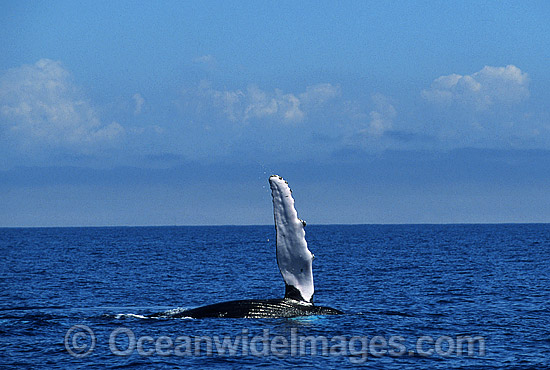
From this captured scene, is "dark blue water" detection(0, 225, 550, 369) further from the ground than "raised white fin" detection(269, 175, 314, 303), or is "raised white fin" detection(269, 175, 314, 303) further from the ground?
"raised white fin" detection(269, 175, 314, 303)

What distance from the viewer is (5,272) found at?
64.2 meters

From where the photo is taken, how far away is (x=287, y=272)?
24.1 metres

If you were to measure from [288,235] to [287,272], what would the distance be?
55.8 inches

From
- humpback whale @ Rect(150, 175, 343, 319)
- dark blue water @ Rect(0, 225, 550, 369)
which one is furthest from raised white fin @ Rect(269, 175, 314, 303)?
dark blue water @ Rect(0, 225, 550, 369)

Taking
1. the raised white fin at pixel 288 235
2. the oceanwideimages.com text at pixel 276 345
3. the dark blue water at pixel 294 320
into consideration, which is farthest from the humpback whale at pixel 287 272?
the oceanwideimages.com text at pixel 276 345

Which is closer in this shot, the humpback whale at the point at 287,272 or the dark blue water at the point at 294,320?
the dark blue water at the point at 294,320

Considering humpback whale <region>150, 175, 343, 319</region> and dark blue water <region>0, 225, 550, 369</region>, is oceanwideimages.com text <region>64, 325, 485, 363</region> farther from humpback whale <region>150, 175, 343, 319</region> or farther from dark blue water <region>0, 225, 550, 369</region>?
humpback whale <region>150, 175, 343, 319</region>

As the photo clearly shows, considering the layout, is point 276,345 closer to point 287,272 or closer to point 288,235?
point 287,272

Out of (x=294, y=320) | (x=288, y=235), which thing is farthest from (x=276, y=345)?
(x=288, y=235)

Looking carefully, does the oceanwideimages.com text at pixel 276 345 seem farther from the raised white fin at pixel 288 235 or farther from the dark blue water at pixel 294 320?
the raised white fin at pixel 288 235

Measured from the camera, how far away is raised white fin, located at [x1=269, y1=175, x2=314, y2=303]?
23.3 m

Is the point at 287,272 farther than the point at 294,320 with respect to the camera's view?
No

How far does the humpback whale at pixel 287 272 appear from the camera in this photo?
23.3 metres

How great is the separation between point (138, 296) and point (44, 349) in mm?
18333
